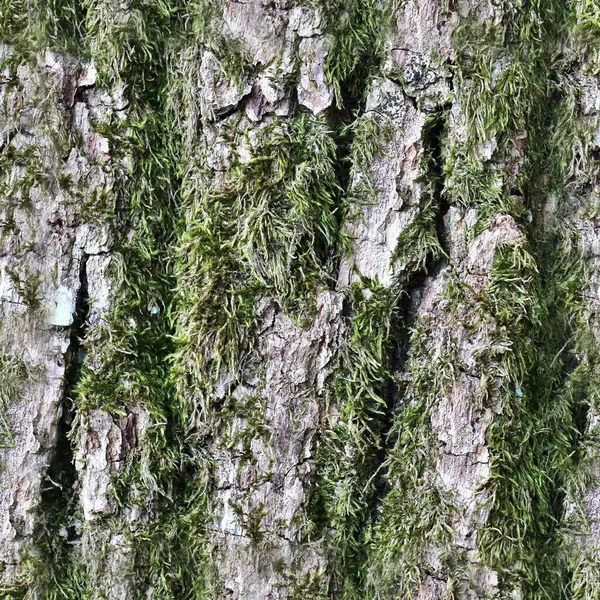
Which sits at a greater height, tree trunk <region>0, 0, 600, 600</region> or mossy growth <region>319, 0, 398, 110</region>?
mossy growth <region>319, 0, 398, 110</region>

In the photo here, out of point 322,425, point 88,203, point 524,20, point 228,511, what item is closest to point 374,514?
point 322,425

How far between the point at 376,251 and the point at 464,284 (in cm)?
26

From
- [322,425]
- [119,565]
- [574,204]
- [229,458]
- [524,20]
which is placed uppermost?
[524,20]

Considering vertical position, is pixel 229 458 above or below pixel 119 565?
above

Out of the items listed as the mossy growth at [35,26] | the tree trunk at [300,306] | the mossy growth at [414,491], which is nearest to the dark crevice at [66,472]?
the tree trunk at [300,306]

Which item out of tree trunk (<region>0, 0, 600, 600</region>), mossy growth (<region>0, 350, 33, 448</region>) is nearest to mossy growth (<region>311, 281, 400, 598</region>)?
tree trunk (<region>0, 0, 600, 600</region>)

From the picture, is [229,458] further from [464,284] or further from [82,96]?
[82,96]

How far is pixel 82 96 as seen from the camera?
174cm

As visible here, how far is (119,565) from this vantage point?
1.66 metres

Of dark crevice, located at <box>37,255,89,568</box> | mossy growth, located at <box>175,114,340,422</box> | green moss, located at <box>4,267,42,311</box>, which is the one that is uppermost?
mossy growth, located at <box>175,114,340,422</box>

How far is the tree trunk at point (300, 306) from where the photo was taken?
164 cm

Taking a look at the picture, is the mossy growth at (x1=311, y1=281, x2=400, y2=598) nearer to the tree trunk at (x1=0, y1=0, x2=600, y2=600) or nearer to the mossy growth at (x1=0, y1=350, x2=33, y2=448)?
the tree trunk at (x1=0, y1=0, x2=600, y2=600)

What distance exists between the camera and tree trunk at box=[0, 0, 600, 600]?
164cm

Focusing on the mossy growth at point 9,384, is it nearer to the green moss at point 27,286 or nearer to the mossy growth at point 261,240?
the green moss at point 27,286
